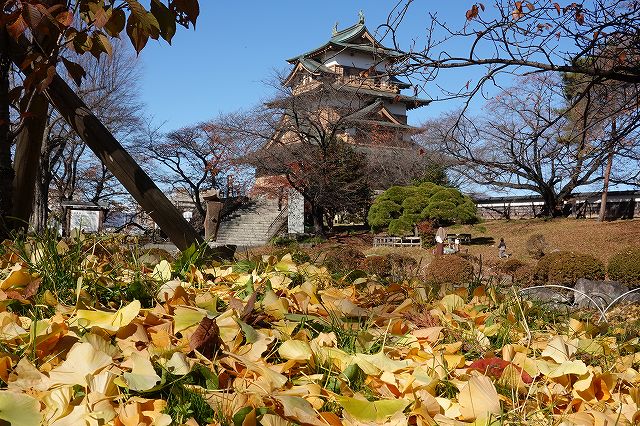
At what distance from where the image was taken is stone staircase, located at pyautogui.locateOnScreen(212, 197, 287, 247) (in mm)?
24938

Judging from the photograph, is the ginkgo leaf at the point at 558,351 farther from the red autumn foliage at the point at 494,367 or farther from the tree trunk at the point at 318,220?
the tree trunk at the point at 318,220

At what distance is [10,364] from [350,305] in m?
0.77

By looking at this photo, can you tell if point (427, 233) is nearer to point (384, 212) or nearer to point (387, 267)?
point (384, 212)

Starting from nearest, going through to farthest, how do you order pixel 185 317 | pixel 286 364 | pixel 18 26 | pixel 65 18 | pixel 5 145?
pixel 286 364
pixel 185 317
pixel 18 26
pixel 65 18
pixel 5 145

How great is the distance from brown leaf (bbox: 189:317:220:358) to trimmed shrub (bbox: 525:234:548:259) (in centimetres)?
1659

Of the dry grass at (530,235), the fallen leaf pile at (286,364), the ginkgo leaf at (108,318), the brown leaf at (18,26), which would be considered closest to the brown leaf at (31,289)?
the fallen leaf pile at (286,364)

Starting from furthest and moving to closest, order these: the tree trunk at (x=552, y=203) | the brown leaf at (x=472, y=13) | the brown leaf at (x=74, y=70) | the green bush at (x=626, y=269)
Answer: the tree trunk at (x=552, y=203) < the green bush at (x=626, y=269) < the brown leaf at (x=472, y=13) < the brown leaf at (x=74, y=70)

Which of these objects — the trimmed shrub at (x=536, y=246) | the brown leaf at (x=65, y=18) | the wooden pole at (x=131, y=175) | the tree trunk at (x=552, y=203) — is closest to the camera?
the brown leaf at (x=65, y=18)

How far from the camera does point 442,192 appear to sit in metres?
21.3

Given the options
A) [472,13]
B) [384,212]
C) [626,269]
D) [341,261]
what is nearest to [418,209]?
[384,212]

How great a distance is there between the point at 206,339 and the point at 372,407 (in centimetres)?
36

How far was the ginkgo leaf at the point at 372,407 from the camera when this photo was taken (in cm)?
100

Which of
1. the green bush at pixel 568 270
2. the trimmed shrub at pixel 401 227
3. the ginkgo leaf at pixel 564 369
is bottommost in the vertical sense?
the green bush at pixel 568 270

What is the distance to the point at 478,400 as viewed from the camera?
105 centimetres
